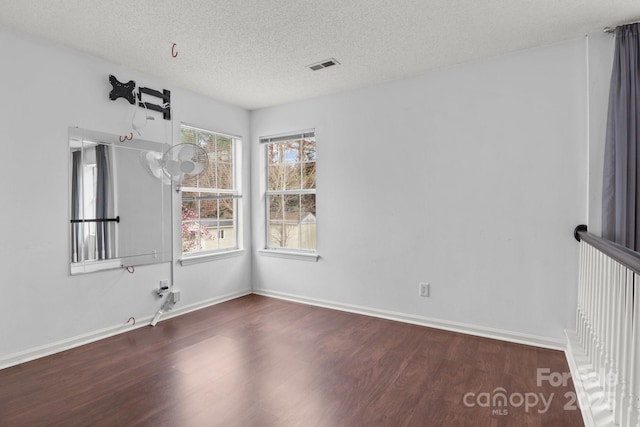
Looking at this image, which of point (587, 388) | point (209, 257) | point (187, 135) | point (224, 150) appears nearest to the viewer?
point (587, 388)

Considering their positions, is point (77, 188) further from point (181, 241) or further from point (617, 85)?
point (617, 85)

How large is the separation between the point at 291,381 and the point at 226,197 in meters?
2.57

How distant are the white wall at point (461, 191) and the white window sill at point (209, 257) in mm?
913

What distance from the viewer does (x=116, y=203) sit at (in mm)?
3154

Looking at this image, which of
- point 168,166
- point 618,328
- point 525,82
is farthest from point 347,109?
point 618,328

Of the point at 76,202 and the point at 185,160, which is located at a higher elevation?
the point at 185,160

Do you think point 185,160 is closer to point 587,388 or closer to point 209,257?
point 209,257

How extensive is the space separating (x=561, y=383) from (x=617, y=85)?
210cm

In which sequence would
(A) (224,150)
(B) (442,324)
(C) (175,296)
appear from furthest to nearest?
(A) (224,150) → (C) (175,296) → (B) (442,324)

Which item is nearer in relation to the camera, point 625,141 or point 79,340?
point 625,141

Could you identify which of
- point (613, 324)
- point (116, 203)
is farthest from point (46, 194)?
point (613, 324)

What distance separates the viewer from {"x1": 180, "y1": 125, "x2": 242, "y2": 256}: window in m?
3.91

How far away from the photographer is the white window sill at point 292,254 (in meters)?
4.11

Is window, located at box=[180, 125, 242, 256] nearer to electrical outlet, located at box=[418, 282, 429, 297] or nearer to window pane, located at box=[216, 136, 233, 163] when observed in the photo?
window pane, located at box=[216, 136, 233, 163]
